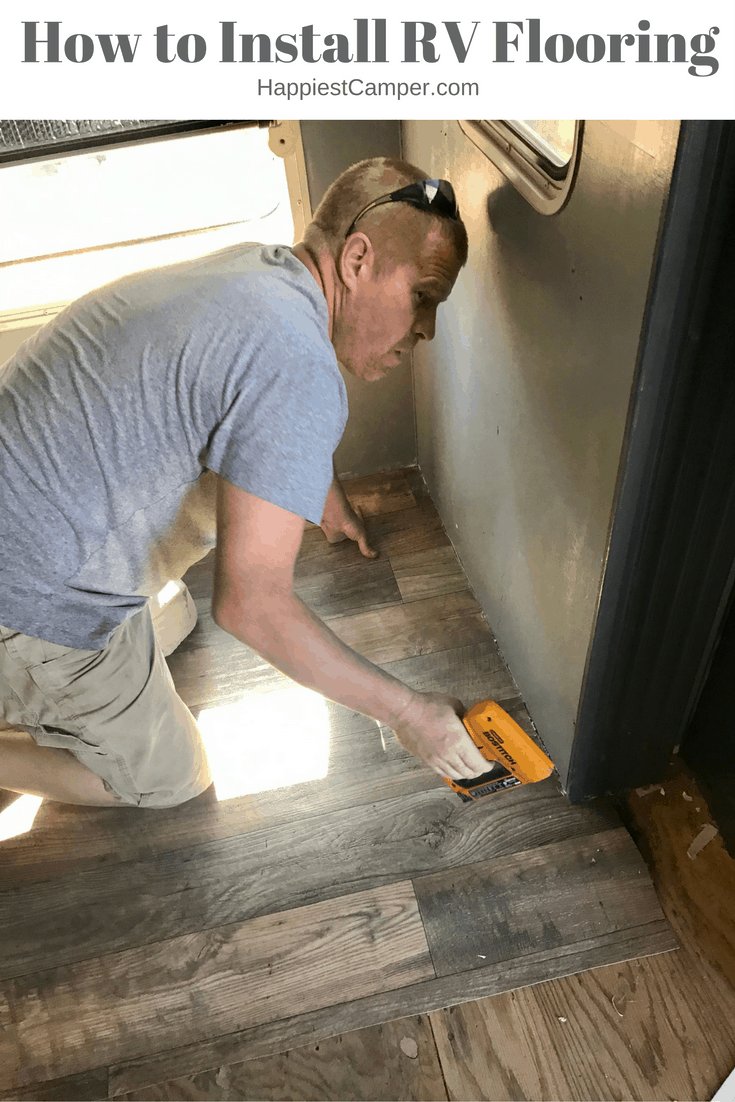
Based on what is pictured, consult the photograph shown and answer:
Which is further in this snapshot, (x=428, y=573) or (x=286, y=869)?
(x=428, y=573)

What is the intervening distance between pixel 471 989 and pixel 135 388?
3.36 ft

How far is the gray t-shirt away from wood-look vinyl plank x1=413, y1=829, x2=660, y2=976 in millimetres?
756

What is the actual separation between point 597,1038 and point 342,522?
111 cm

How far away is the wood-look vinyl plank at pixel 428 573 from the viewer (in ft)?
5.92

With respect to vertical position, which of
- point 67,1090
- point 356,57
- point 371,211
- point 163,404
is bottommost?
point 67,1090

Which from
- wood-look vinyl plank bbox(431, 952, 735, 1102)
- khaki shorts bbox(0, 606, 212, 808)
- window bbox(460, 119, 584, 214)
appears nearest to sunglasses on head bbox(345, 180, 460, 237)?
window bbox(460, 119, 584, 214)

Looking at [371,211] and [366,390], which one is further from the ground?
[371,211]

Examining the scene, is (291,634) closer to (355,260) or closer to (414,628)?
(355,260)

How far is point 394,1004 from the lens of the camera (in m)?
1.19

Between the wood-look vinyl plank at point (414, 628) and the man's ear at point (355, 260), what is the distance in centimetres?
86

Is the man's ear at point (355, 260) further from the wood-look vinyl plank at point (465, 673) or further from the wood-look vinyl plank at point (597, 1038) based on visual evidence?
the wood-look vinyl plank at point (597, 1038)

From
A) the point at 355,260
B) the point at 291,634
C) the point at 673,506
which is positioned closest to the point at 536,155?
the point at 355,260

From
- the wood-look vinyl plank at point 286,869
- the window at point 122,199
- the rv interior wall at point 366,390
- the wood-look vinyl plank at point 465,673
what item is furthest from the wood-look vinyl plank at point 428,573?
the window at point 122,199

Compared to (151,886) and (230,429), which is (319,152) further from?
(151,886)
